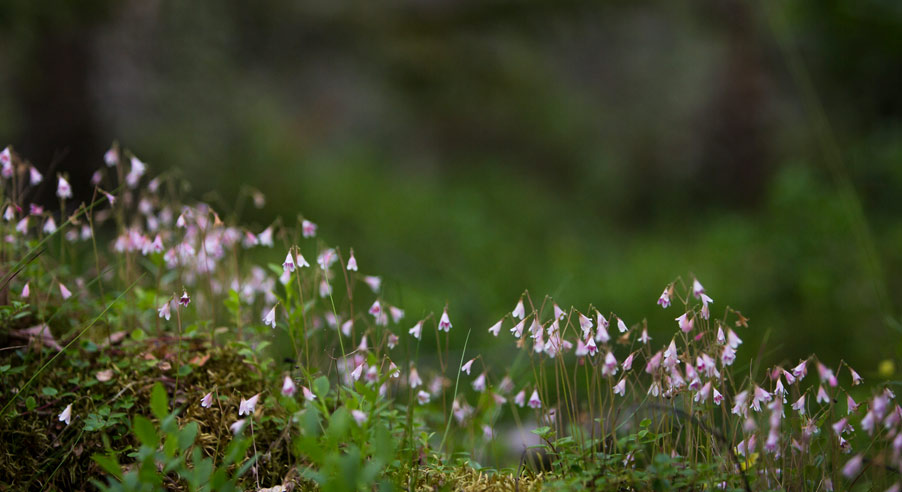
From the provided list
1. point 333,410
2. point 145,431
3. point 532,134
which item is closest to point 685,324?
point 333,410

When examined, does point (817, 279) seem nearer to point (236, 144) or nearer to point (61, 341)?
point (61, 341)

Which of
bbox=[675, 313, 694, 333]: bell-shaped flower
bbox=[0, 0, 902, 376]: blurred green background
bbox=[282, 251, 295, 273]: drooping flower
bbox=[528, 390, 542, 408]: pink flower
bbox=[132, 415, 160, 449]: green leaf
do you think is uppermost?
bbox=[0, 0, 902, 376]: blurred green background

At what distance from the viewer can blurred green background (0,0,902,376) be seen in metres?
5.33

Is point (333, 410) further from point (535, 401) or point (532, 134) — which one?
point (532, 134)

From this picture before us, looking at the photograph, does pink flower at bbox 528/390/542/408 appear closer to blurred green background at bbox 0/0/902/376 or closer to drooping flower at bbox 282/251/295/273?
drooping flower at bbox 282/251/295/273

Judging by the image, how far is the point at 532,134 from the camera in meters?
12.1

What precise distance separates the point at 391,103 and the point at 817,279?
8.95 meters

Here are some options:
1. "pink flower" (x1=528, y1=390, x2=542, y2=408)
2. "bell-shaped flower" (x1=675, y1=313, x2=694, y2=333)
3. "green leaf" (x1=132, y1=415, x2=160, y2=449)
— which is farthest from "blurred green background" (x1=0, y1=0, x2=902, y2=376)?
"green leaf" (x1=132, y1=415, x2=160, y2=449)

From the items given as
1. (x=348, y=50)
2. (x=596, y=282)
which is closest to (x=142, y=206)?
(x=596, y=282)

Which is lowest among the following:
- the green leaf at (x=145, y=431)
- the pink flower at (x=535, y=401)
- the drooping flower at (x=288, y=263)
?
the green leaf at (x=145, y=431)

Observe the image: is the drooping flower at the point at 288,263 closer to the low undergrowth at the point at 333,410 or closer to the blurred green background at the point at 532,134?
the low undergrowth at the point at 333,410

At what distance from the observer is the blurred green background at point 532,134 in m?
5.33

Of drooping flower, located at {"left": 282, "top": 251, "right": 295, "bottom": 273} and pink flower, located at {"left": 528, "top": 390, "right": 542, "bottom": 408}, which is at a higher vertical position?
drooping flower, located at {"left": 282, "top": 251, "right": 295, "bottom": 273}

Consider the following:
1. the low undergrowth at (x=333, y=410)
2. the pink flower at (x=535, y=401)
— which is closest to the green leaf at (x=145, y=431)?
the low undergrowth at (x=333, y=410)
